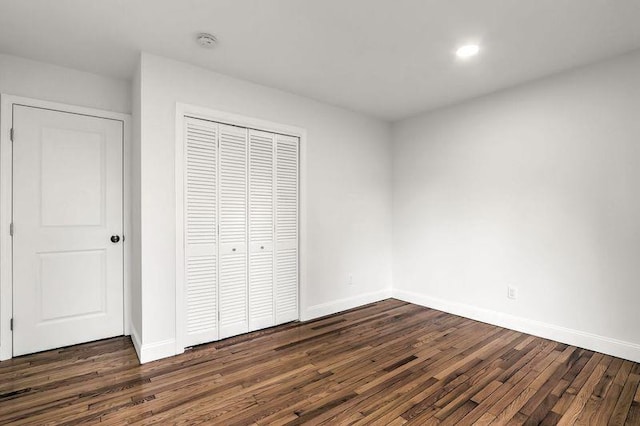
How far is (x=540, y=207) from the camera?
10.2ft

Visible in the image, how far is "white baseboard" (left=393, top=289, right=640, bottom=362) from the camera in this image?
2.64 meters

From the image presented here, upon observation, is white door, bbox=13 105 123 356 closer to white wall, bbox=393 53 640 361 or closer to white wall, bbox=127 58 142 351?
white wall, bbox=127 58 142 351

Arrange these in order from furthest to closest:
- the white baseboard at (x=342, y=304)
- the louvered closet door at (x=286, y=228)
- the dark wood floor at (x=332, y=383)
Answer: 1. the white baseboard at (x=342, y=304)
2. the louvered closet door at (x=286, y=228)
3. the dark wood floor at (x=332, y=383)

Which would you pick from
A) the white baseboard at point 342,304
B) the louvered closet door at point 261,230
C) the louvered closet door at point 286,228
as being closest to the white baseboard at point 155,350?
the louvered closet door at point 261,230

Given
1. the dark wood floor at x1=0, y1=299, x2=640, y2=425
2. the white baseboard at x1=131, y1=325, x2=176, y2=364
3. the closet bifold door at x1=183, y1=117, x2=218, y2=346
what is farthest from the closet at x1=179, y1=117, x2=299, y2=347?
the dark wood floor at x1=0, y1=299, x2=640, y2=425

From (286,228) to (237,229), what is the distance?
1.89 feet

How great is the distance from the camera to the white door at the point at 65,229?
2.72 meters

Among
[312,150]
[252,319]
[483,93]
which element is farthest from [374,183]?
[252,319]

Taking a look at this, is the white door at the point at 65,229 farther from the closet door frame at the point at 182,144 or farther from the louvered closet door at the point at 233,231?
the louvered closet door at the point at 233,231

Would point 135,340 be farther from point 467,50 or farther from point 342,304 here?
point 467,50

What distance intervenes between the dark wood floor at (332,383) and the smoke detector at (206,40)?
2520 millimetres

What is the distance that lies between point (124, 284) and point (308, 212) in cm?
200

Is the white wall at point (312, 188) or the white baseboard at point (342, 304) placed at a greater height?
the white wall at point (312, 188)

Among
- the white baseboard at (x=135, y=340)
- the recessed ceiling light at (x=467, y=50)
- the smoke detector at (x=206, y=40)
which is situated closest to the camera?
the smoke detector at (x=206, y=40)
